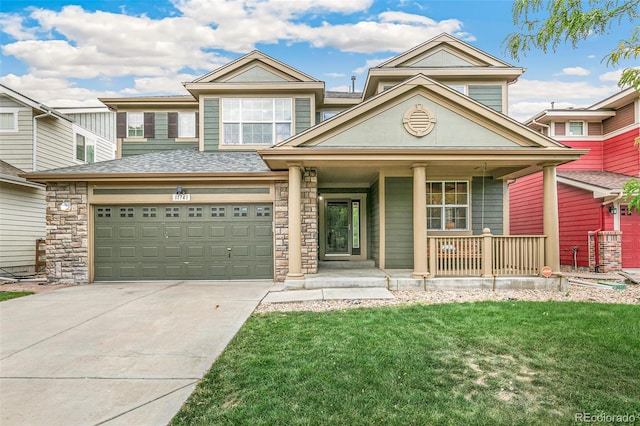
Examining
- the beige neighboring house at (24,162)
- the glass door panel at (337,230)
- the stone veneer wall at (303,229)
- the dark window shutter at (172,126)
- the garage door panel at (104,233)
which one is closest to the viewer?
the stone veneer wall at (303,229)

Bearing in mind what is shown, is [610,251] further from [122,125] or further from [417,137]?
[122,125]

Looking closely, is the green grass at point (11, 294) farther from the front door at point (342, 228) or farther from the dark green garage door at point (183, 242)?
the front door at point (342, 228)

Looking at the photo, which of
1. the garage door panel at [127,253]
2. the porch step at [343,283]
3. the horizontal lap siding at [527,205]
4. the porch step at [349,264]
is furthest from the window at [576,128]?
the garage door panel at [127,253]

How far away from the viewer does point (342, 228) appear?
1157cm

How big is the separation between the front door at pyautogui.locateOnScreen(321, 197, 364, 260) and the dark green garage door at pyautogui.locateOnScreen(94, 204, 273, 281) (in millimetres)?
2828

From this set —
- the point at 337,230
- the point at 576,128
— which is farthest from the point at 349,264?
the point at 576,128

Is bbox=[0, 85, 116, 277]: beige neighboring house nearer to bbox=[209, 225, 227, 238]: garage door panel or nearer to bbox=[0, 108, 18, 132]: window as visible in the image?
bbox=[0, 108, 18, 132]: window

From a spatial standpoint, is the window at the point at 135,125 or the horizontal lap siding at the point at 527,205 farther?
the horizontal lap siding at the point at 527,205

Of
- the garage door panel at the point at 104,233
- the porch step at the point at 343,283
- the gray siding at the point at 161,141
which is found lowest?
the porch step at the point at 343,283

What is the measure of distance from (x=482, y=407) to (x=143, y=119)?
1320cm

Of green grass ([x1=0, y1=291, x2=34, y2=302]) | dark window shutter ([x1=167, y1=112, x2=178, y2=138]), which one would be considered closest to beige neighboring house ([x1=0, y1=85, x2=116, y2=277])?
green grass ([x1=0, y1=291, x2=34, y2=302])

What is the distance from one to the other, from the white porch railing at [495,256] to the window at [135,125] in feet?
34.9

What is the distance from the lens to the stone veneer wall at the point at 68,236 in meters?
9.18

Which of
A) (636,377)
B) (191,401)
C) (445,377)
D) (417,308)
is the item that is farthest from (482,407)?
(417,308)
